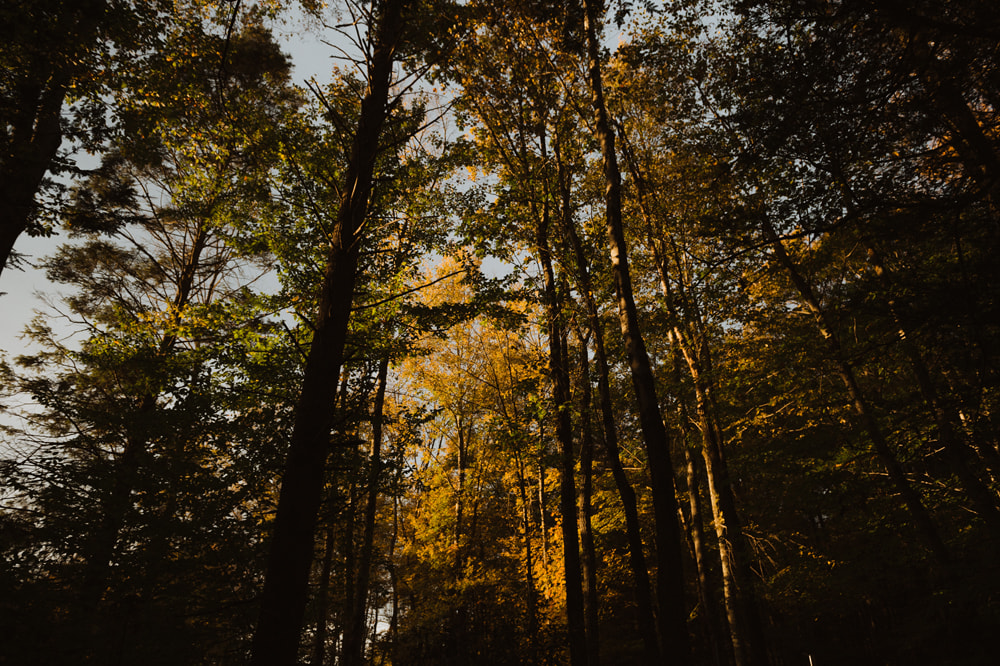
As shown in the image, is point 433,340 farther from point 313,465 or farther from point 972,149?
point 972,149

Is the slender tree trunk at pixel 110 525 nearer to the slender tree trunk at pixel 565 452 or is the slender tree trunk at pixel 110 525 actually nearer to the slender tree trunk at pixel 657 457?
the slender tree trunk at pixel 657 457

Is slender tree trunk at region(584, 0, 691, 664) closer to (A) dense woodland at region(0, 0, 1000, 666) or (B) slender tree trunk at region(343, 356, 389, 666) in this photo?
(A) dense woodland at region(0, 0, 1000, 666)

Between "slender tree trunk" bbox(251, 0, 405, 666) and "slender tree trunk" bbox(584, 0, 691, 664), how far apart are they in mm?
3705

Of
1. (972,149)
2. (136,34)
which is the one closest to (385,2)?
(136,34)

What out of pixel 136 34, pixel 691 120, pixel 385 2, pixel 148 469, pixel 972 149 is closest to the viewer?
pixel 972 149

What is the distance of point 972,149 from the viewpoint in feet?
12.4

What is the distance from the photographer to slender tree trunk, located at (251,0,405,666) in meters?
3.08

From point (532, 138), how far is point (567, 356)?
5.50 metres

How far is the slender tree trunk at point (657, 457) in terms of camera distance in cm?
506

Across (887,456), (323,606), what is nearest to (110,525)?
(323,606)

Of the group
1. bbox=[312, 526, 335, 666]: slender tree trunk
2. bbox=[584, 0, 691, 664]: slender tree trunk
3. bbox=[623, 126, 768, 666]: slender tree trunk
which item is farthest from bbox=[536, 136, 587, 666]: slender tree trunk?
bbox=[312, 526, 335, 666]: slender tree trunk

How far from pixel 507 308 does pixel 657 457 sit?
4.78 m

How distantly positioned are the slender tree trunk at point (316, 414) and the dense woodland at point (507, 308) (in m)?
0.03

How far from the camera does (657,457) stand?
18.2 feet
